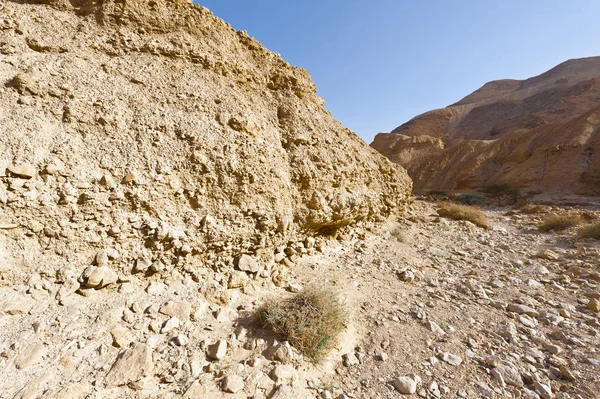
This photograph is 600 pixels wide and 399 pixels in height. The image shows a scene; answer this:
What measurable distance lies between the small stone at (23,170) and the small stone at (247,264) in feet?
8.06

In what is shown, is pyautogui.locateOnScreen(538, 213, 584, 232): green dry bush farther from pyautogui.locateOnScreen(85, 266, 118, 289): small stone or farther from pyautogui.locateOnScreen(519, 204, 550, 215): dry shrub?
pyautogui.locateOnScreen(85, 266, 118, 289): small stone

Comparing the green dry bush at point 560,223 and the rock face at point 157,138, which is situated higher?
the rock face at point 157,138

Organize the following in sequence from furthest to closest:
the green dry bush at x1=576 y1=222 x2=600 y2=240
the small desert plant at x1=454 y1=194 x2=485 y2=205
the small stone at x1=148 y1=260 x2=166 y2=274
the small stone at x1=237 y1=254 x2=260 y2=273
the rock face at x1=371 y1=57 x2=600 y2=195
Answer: the rock face at x1=371 y1=57 x2=600 y2=195 < the small desert plant at x1=454 y1=194 x2=485 y2=205 < the green dry bush at x1=576 y1=222 x2=600 y2=240 < the small stone at x1=237 y1=254 x2=260 y2=273 < the small stone at x1=148 y1=260 x2=166 y2=274

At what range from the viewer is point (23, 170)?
2.67 meters

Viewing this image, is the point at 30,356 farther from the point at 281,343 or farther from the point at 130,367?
the point at 281,343

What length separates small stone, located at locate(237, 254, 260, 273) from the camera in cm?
361

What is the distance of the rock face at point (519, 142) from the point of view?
17547 mm

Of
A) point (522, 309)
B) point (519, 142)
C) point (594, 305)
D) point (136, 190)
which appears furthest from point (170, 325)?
point (519, 142)

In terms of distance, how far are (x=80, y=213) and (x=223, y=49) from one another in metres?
4.30

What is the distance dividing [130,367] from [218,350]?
27.3 inches

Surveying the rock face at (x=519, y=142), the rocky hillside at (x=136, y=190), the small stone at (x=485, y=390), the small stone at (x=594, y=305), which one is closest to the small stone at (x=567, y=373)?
the small stone at (x=485, y=390)

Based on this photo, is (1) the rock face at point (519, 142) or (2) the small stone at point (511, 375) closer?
(2) the small stone at point (511, 375)

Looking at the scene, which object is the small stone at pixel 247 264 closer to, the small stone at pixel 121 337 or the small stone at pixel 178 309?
the small stone at pixel 178 309

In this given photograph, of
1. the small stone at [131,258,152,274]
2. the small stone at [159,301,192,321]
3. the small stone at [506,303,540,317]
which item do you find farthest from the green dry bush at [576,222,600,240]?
the small stone at [131,258,152,274]
